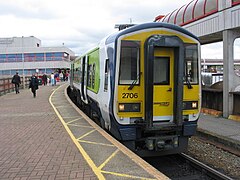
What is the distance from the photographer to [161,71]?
284 inches

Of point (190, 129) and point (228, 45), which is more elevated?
point (228, 45)

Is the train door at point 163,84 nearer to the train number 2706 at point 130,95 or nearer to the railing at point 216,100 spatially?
the train number 2706 at point 130,95

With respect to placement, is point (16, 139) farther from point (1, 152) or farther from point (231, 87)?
point (231, 87)

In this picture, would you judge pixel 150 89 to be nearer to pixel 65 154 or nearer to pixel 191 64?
pixel 191 64

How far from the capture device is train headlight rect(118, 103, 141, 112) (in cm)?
688

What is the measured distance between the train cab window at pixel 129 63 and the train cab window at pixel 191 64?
4.36 ft

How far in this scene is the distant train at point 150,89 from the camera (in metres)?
6.88

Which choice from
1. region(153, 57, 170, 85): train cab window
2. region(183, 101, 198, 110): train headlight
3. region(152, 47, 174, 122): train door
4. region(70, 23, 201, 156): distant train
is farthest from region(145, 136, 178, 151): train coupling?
region(153, 57, 170, 85): train cab window

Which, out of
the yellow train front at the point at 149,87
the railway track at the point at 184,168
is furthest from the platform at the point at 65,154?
the railway track at the point at 184,168

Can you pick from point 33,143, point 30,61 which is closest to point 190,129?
point 33,143

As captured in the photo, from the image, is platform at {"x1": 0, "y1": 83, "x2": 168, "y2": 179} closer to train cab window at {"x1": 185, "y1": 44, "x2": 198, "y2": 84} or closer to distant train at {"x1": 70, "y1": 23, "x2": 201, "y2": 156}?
distant train at {"x1": 70, "y1": 23, "x2": 201, "y2": 156}

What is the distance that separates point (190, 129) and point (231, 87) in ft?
20.0

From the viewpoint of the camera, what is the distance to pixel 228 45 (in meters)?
12.6

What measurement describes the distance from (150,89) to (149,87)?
5 cm
